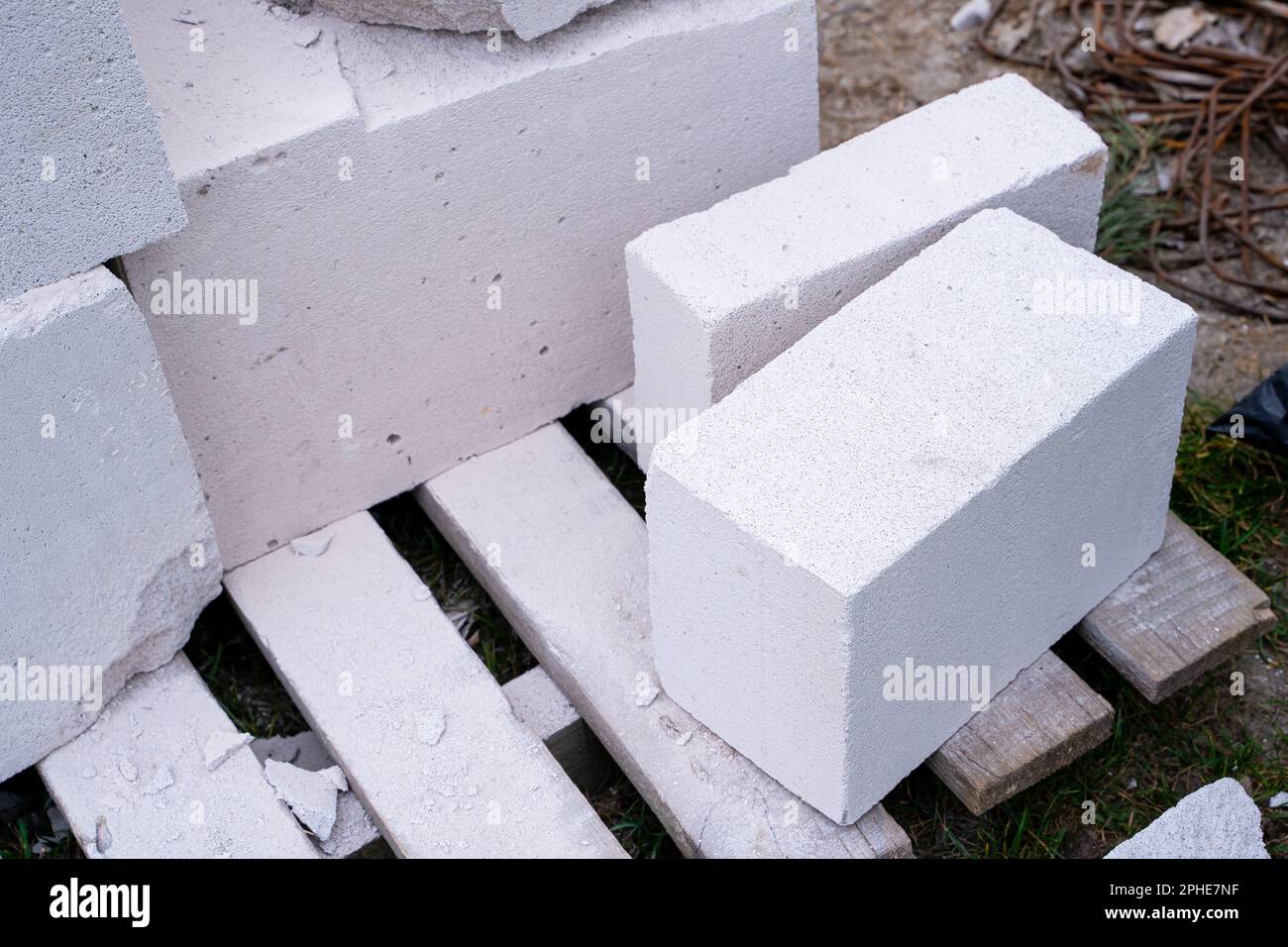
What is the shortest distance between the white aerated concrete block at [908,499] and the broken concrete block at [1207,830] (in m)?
0.30

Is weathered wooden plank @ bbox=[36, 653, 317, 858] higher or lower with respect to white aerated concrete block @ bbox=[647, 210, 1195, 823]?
lower

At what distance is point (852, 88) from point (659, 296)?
1553 mm

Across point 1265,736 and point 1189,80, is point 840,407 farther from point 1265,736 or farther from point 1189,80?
point 1189,80

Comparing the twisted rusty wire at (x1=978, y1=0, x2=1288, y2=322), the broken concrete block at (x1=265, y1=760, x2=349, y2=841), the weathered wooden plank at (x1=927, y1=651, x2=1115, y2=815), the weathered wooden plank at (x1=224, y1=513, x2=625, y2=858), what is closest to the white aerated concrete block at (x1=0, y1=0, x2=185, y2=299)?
the weathered wooden plank at (x1=224, y1=513, x2=625, y2=858)

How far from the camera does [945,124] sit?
8.40ft

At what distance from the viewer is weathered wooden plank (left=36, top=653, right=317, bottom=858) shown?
2.22 meters

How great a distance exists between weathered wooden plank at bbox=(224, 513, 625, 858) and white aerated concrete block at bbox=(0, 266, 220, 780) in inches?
6.0

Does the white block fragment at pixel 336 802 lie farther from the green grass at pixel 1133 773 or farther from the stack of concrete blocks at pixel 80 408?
the green grass at pixel 1133 773

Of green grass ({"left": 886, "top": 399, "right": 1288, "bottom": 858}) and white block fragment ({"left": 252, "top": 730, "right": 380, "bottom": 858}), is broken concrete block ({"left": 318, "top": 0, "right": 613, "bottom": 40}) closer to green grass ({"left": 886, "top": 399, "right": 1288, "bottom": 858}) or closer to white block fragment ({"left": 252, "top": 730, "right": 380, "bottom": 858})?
white block fragment ({"left": 252, "top": 730, "right": 380, "bottom": 858})

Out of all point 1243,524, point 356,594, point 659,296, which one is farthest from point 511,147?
point 1243,524

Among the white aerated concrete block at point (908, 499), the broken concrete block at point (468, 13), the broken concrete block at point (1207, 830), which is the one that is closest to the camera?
the white aerated concrete block at point (908, 499)

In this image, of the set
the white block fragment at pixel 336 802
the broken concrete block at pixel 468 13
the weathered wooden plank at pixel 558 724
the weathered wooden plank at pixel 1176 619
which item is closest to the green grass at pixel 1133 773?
the weathered wooden plank at pixel 1176 619

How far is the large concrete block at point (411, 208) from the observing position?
2250 millimetres

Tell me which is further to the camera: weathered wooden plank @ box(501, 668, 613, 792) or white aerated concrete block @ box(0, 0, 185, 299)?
weathered wooden plank @ box(501, 668, 613, 792)
